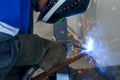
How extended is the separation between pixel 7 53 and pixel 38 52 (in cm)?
16

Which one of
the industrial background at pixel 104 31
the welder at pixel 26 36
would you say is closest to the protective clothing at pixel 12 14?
the welder at pixel 26 36

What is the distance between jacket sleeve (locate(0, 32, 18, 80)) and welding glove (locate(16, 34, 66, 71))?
2.0 inches

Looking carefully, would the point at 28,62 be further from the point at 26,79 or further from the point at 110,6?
the point at 110,6

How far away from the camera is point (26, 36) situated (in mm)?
1155

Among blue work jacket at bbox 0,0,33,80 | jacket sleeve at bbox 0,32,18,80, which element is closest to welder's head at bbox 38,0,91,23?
blue work jacket at bbox 0,0,33,80

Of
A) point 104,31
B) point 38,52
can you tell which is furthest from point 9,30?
point 104,31

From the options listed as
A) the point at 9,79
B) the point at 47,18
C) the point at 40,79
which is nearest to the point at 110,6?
the point at 40,79

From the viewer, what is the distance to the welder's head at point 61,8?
1.13 meters

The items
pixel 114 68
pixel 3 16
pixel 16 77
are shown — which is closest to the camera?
pixel 3 16

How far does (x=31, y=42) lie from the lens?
1152 mm

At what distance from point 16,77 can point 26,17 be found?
331 mm

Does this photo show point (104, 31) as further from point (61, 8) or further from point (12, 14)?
point (12, 14)

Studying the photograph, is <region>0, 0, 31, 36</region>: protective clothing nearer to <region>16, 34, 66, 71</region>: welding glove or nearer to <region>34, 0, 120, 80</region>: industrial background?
<region>16, 34, 66, 71</region>: welding glove

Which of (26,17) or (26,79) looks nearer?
(26,17)
